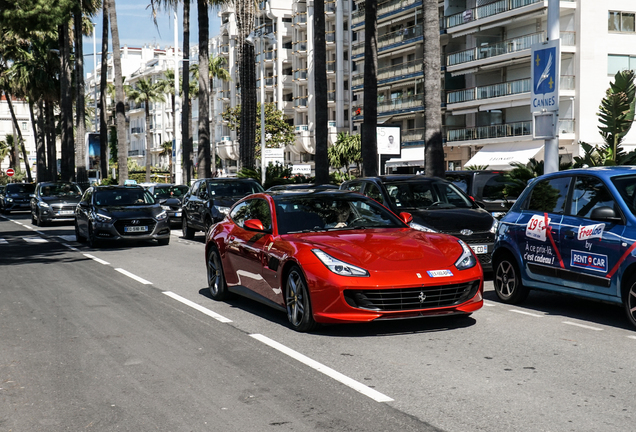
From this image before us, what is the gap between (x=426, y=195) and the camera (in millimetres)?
13992

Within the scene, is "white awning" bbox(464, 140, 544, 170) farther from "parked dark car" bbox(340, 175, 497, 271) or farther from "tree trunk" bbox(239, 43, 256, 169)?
"parked dark car" bbox(340, 175, 497, 271)

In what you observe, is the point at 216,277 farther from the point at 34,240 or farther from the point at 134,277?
the point at 34,240

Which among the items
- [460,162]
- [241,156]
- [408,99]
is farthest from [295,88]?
[241,156]

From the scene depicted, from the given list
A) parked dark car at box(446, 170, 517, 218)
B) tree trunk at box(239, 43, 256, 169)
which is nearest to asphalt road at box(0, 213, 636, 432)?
parked dark car at box(446, 170, 517, 218)

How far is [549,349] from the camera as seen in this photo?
7.49 meters

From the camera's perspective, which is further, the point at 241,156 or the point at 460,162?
the point at 460,162

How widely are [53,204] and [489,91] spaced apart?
33346 mm

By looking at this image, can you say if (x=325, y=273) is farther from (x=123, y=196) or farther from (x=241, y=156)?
(x=241, y=156)

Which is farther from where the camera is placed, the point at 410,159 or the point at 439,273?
the point at 410,159

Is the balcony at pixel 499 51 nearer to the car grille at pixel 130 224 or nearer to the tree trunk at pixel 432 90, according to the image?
the tree trunk at pixel 432 90

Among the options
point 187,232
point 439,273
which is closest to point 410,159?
point 187,232

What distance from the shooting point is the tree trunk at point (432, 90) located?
19.5 metres

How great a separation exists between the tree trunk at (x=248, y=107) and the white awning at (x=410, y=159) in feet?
85.5

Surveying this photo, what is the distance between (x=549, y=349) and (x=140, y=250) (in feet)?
45.5
